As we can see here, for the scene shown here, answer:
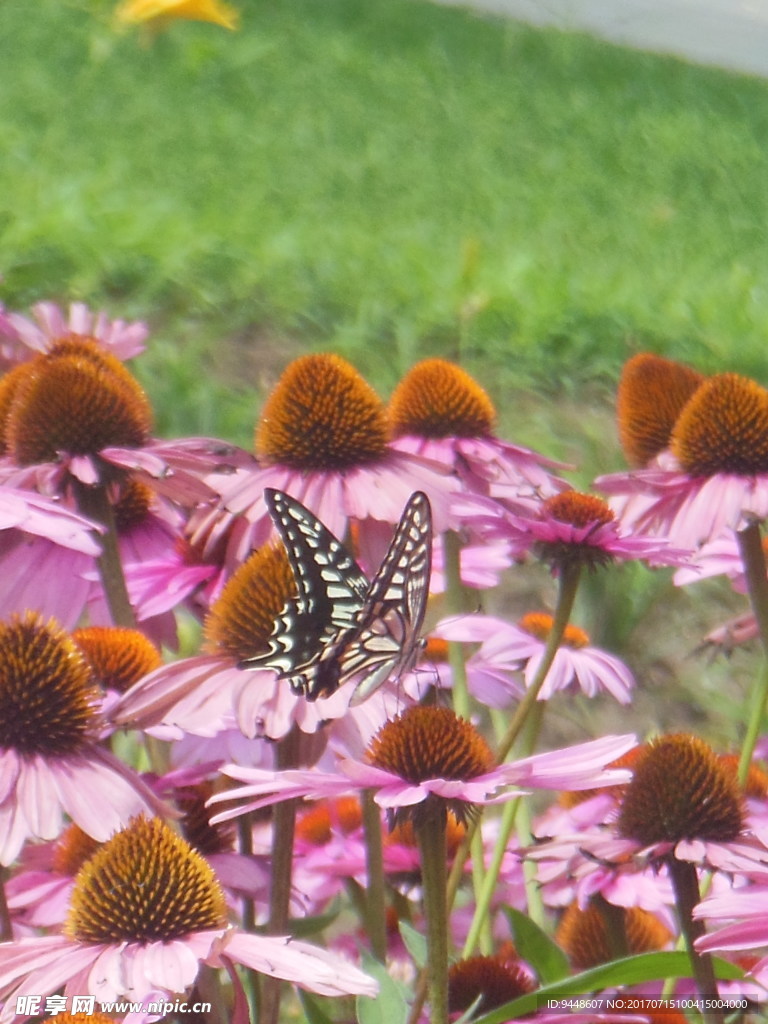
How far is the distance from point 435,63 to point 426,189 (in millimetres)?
3057

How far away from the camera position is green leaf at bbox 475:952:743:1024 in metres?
0.90

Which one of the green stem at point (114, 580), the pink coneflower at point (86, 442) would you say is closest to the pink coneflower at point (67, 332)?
the pink coneflower at point (86, 442)

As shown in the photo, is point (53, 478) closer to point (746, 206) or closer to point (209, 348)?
point (209, 348)

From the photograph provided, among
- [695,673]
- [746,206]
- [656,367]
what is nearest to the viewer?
[656,367]

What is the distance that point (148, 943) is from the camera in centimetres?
84

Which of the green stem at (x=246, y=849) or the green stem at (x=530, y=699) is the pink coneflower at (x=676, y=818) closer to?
the green stem at (x=530, y=699)

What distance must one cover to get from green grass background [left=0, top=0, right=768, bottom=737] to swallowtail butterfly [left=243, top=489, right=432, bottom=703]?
52 cm

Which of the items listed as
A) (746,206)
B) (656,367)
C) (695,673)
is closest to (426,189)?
(746,206)

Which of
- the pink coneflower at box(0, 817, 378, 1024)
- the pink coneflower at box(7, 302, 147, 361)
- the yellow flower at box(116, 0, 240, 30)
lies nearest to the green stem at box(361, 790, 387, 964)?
the pink coneflower at box(0, 817, 378, 1024)

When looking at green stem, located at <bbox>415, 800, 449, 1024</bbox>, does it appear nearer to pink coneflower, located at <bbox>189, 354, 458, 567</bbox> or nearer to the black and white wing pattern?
the black and white wing pattern

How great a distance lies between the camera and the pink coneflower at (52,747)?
0.94 meters

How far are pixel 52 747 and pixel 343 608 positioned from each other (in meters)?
0.29

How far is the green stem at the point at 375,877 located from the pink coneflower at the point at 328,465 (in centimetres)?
26

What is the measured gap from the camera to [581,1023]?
1037 mm
